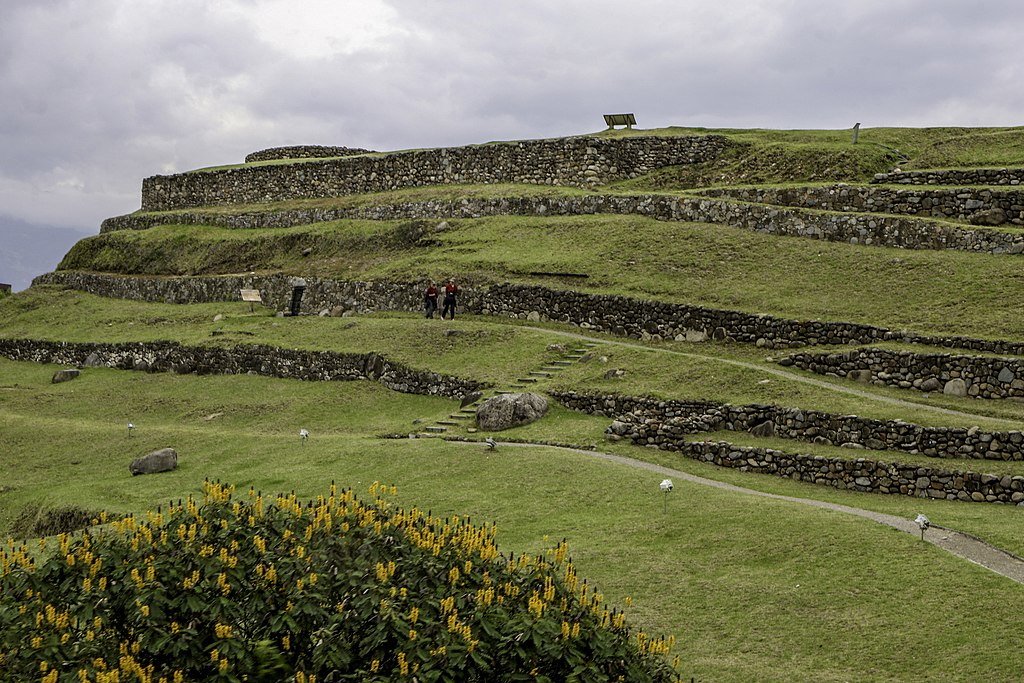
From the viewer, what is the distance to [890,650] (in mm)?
12672

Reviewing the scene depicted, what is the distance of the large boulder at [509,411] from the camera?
2643 centimetres

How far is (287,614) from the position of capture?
830 centimetres

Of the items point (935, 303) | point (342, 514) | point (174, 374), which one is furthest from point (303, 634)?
point (174, 374)

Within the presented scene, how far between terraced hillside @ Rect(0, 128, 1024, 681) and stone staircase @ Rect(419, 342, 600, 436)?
0.11m

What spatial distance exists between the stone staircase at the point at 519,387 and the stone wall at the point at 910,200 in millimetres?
11829

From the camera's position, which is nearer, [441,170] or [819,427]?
[819,427]

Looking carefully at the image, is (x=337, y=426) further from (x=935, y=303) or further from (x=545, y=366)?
(x=935, y=303)

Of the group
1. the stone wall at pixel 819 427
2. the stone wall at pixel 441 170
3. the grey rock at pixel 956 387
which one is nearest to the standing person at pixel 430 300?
the stone wall at pixel 819 427

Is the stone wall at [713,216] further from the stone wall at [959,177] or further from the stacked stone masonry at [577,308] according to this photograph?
the stacked stone masonry at [577,308]

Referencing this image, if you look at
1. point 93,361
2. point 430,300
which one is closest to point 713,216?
point 430,300

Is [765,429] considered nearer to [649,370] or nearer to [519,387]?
[649,370]

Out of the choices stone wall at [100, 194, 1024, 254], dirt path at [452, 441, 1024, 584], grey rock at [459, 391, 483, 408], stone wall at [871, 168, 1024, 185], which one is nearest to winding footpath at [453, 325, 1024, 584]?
dirt path at [452, 441, 1024, 584]

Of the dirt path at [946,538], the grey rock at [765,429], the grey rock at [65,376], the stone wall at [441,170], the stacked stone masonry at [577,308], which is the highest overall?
the stone wall at [441,170]

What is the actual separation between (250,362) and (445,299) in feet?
26.5
